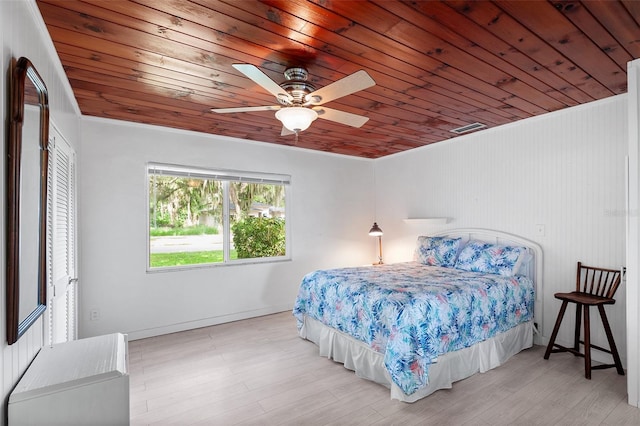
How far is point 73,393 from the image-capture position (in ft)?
4.20

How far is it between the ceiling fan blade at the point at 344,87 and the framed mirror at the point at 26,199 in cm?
142

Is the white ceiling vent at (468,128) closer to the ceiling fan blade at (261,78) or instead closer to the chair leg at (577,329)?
the chair leg at (577,329)

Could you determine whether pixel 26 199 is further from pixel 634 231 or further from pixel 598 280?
pixel 598 280

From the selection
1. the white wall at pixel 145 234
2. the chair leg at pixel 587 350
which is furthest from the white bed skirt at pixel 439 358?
the white wall at pixel 145 234

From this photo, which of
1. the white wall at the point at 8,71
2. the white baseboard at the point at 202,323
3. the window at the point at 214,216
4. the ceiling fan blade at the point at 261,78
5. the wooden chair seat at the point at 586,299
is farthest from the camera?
the window at the point at 214,216

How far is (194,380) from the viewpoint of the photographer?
8.85ft

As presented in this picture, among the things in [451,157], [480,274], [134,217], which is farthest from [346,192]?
[134,217]

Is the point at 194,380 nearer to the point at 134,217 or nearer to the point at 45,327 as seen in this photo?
the point at 45,327

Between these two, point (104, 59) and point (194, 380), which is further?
point (194, 380)

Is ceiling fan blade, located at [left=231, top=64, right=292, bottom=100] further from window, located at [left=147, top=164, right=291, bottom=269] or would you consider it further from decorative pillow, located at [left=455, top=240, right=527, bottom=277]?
decorative pillow, located at [left=455, top=240, right=527, bottom=277]

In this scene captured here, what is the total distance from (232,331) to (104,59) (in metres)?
2.91

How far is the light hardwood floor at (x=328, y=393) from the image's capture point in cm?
215

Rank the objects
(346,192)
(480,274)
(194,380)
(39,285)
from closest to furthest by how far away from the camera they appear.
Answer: (39,285), (194,380), (480,274), (346,192)

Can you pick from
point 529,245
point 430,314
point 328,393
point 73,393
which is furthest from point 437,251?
point 73,393
